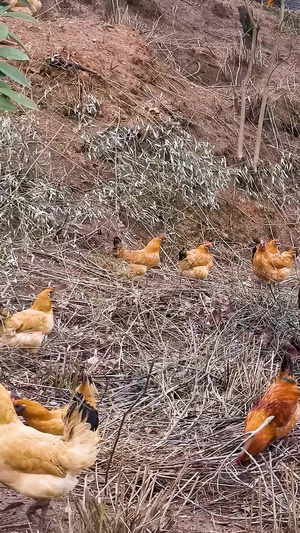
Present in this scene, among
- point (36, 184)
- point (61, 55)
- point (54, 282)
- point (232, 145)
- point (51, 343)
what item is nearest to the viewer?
point (51, 343)

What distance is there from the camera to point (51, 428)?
11.5 feet

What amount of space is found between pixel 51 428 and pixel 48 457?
0.62m

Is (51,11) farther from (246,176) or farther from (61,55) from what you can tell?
(246,176)

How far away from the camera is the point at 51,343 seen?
5.09 m

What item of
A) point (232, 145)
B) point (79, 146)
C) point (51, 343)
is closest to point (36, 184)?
point (79, 146)

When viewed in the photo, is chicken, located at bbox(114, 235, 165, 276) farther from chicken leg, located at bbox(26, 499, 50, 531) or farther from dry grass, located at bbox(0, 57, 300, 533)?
chicken leg, located at bbox(26, 499, 50, 531)

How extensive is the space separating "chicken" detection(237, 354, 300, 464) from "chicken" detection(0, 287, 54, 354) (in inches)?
65.6

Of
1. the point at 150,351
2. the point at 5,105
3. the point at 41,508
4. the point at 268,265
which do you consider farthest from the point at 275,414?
the point at 268,265

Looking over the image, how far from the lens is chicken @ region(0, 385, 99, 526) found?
2.88m

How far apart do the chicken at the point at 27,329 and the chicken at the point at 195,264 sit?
214 cm

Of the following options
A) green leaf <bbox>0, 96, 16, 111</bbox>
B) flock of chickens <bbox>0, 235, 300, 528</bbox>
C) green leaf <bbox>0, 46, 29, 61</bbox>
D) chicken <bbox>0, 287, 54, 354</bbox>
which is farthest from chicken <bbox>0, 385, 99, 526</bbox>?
chicken <bbox>0, 287, 54, 354</bbox>

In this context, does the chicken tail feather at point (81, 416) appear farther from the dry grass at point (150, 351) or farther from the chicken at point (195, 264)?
the chicken at point (195, 264)

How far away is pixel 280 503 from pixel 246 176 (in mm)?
6648

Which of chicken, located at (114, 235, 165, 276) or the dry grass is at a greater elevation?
the dry grass
